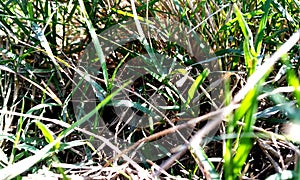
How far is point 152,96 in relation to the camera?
88 centimetres

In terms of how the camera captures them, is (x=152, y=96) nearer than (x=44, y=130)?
No

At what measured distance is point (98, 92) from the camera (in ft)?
2.79

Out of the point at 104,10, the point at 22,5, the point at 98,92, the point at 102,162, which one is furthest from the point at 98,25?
the point at 102,162

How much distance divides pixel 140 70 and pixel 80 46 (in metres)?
0.18

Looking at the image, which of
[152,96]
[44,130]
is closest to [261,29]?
[152,96]

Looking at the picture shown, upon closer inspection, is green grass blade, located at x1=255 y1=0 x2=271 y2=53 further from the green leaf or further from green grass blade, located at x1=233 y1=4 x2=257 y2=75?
the green leaf

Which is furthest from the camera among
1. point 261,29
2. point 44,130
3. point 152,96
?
point 152,96

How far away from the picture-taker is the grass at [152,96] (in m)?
0.74

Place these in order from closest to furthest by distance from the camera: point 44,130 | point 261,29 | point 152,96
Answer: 1. point 44,130
2. point 261,29
3. point 152,96


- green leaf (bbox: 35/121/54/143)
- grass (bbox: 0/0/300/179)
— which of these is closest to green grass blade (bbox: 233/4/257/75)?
grass (bbox: 0/0/300/179)

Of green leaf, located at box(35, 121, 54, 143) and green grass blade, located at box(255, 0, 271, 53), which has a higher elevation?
green grass blade, located at box(255, 0, 271, 53)

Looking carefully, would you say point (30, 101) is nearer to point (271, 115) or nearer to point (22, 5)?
point (22, 5)

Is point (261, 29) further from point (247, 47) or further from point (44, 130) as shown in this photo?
point (44, 130)

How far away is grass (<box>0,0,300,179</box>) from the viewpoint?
0.74 m
